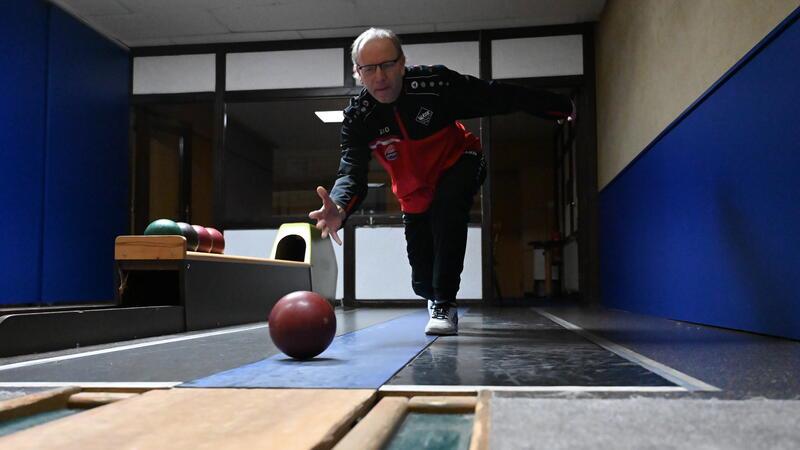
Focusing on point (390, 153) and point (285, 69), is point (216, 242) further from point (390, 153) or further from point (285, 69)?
point (285, 69)

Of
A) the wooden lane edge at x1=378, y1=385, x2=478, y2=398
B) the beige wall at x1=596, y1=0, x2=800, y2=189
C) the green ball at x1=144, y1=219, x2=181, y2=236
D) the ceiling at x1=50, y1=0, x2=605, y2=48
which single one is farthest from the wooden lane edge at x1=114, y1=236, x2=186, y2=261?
the ceiling at x1=50, y1=0, x2=605, y2=48

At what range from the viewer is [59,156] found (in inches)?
209

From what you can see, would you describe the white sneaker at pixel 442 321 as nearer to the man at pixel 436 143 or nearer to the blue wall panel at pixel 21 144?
the man at pixel 436 143

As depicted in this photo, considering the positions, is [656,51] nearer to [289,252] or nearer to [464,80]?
[464,80]

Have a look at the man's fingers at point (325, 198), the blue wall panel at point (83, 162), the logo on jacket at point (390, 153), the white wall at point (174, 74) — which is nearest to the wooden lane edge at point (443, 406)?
the man's fingers at point (325, 198)

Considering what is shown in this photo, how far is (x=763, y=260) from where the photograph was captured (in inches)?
96.0

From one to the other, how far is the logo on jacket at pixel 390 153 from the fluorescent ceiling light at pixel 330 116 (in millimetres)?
4827

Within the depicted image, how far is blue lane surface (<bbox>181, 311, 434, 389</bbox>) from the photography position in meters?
1.31

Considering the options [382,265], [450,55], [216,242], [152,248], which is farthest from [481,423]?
[450,55]

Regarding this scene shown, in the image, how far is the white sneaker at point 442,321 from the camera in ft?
7.98

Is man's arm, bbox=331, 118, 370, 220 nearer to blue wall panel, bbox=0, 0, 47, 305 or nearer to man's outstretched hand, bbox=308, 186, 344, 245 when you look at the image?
man's outstretched hand, bbox=308, 186, 344, 245

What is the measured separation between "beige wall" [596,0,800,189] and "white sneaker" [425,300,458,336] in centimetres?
156

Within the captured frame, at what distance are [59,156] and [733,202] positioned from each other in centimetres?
497

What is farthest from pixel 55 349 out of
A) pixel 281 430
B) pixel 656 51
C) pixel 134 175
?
pixel 134 175
